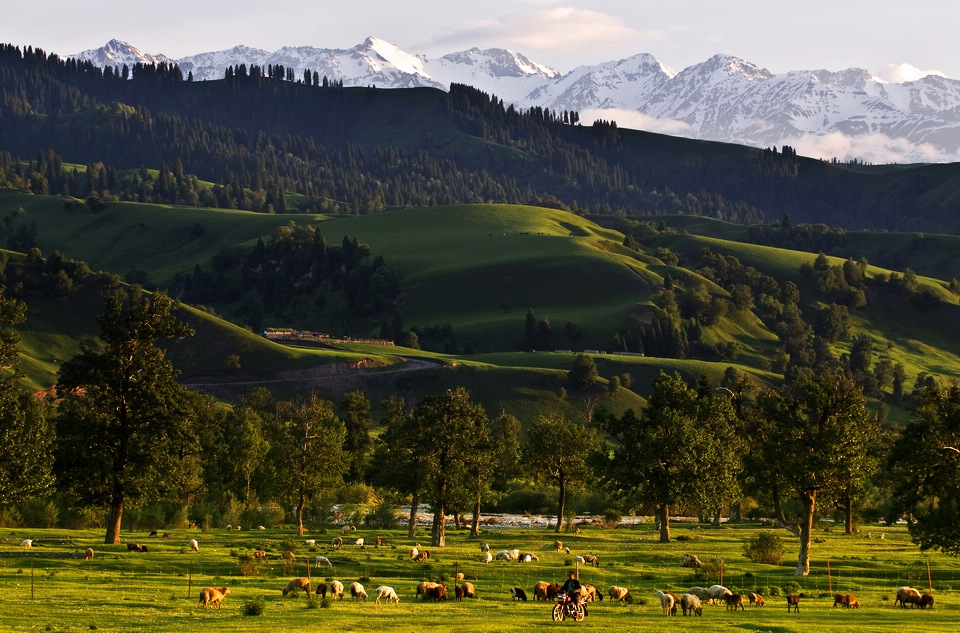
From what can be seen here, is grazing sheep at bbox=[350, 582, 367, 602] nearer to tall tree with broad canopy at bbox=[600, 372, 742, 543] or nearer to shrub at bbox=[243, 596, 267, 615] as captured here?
shrub at bbox=[243, 596, 267, 615]

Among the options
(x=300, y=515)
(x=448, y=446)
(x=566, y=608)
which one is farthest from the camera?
(x=300, y=515)

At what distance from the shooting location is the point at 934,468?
7031 centimetres

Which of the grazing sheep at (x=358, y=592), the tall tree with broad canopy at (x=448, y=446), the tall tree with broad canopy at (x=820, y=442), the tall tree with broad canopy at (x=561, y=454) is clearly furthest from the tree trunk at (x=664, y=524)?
the grazing sheep at (x=358, y=592)

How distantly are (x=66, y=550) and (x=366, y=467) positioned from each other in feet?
293

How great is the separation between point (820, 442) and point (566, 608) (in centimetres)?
3568

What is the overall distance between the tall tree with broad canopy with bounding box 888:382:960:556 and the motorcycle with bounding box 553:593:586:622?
27.6m

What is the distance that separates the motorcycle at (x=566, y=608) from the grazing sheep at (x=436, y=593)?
1102 centimetres

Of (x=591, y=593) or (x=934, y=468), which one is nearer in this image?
(x=591, y=593)

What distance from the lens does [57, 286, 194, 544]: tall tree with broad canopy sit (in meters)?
85.5

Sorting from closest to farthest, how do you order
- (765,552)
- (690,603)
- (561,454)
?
(690,603) < (765,552) < (561,454)

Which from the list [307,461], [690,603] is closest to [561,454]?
[307,461]

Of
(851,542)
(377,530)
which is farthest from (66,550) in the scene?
(851,542)

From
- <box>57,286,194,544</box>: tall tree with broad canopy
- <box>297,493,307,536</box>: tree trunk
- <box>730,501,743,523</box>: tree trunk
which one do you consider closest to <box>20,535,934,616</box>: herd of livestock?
<box>57,286,194,544</box>: tall tree with broad canopy

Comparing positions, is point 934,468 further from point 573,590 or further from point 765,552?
point 573,590
